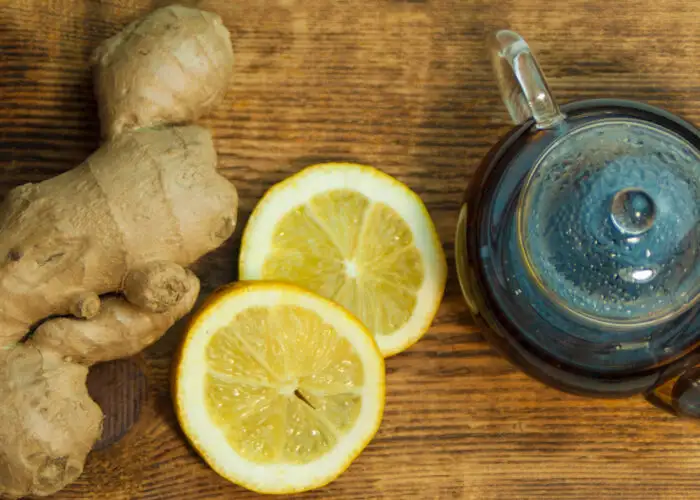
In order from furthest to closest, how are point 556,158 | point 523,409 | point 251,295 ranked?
point 523,409 → point 251,295 → point 556,158

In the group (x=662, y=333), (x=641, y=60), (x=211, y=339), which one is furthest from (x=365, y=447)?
(x=641, y=60)

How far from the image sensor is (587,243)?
2.45 feet

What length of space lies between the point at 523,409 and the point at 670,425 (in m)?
0.19

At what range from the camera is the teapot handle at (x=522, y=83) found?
82cm

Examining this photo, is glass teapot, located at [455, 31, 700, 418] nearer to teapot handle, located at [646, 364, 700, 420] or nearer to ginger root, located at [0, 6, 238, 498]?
teapot handle, located at [646, 364, 700, 420]

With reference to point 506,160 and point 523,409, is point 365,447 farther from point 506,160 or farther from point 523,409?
point 506,160

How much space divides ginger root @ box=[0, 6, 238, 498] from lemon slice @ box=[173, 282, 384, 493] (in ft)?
0.21

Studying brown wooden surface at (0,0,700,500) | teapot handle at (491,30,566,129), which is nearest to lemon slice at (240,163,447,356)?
brown wooden surface at (0,0,700,500)

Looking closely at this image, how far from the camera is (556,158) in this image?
2.60 ft

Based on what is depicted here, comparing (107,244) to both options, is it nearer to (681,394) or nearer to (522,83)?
(522,83)

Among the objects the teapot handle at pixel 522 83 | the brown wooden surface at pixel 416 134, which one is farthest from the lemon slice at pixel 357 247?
the teapot handle at pixel 522 83

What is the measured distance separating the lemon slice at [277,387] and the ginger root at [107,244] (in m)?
0.06

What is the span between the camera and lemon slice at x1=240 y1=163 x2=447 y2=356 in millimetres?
979

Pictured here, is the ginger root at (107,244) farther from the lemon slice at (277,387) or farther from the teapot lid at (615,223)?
the teapot lid at (615,223)
